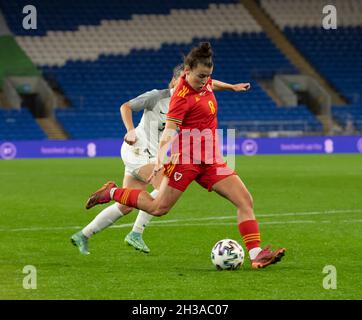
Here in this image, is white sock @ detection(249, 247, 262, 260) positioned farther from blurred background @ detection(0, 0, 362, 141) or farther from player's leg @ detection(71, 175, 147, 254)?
blurred background @ detection(0, 0, 362, 141)

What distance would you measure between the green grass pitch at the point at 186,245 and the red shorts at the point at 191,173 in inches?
32.9

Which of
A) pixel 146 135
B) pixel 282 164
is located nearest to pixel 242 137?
pixel 282 164

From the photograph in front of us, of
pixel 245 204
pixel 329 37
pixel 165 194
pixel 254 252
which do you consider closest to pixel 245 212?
pixel 245 204

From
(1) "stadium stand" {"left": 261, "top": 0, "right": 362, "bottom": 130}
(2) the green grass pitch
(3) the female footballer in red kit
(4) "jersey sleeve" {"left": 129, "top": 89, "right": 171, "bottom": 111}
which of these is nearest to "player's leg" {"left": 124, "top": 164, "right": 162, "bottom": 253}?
(2) the green grass pitch

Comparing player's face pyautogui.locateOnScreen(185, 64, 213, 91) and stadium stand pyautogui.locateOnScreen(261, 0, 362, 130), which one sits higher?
stadium stand pyautogui.locateOnScreen(261, 0, 362, 130)

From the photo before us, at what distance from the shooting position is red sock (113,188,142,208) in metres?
9.78

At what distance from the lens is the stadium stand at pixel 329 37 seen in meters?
45.0

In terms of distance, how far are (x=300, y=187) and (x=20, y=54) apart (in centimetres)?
2502

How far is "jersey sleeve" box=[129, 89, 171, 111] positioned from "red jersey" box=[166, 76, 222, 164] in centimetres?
127

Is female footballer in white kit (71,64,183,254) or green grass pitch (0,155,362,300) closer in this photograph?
green grass pitch (0,155,362,300)

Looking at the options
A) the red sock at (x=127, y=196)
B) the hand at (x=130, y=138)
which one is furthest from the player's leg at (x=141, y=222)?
the red sock at (x=127, y=196)

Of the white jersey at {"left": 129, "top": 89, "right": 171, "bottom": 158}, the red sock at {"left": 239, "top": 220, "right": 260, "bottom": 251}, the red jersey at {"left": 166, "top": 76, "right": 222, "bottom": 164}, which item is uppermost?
the white jersey at {"left": 129, "top": 89, "right": 171, "bottom": 158}
